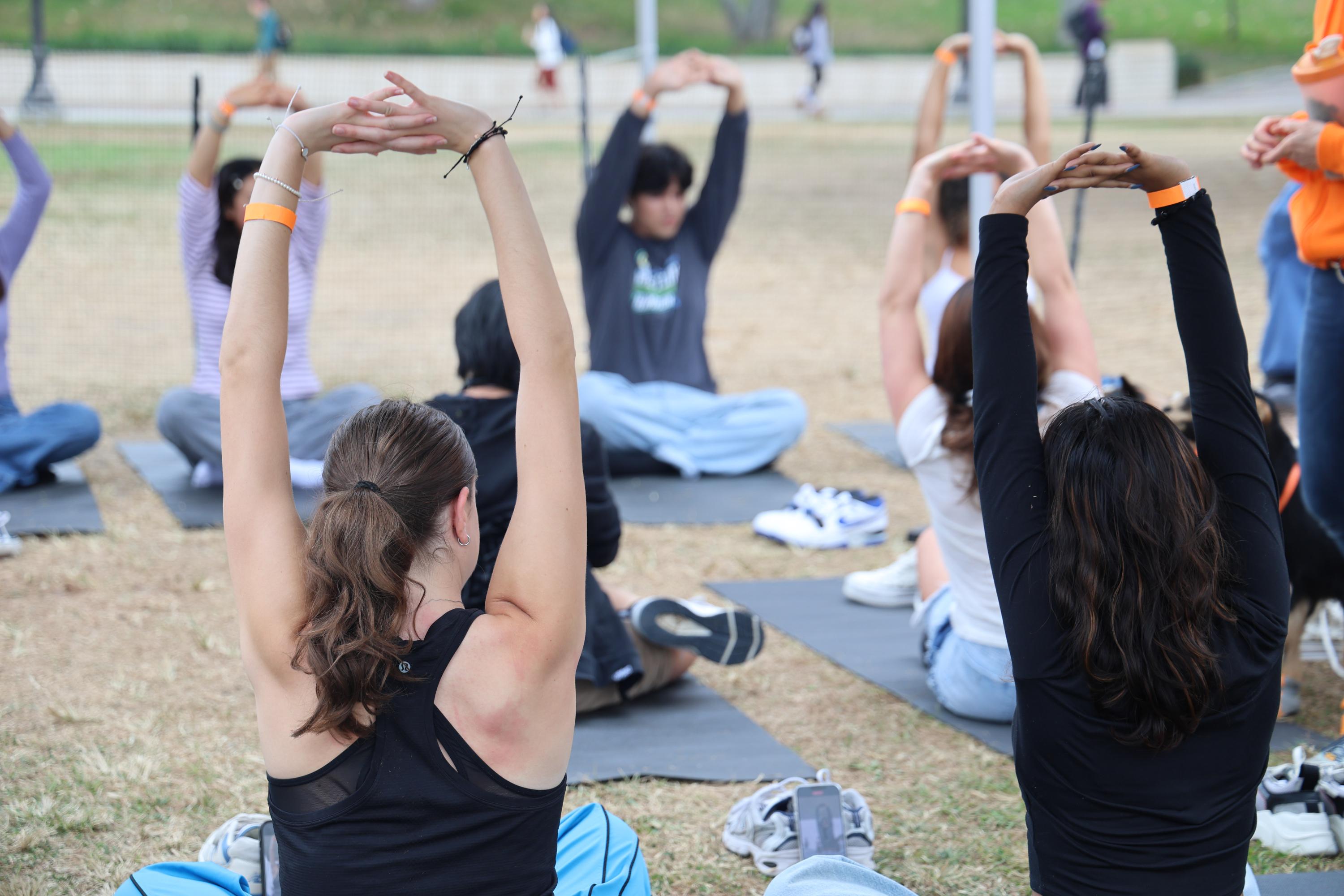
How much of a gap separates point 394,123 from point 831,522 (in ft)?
10.9

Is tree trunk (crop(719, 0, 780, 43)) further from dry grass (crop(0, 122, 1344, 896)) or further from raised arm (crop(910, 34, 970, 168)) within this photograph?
raised arm (crop(910, 34, 970, 168))

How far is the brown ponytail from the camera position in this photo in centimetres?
142

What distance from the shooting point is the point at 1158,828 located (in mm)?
1570

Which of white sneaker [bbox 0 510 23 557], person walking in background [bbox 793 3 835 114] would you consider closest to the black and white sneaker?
white sneaker [bbox 0 510 23 557]

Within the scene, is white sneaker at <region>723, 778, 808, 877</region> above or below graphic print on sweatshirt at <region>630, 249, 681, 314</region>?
below

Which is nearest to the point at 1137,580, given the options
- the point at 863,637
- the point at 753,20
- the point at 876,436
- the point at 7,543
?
the point at 863,637

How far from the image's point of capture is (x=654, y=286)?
18.5ft

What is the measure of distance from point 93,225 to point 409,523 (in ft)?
37.3

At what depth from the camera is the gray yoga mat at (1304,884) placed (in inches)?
90.9

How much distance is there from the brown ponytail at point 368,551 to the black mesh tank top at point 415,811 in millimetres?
38

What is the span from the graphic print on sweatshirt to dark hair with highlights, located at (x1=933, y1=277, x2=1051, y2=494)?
2.90 m

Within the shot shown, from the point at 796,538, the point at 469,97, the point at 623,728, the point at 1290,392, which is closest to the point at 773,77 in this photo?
the point at 469,97

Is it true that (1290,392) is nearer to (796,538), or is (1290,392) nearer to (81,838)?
(796,538)

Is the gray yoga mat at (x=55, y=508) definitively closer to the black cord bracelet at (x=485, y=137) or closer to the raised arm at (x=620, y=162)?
the raised arm at (x=620, y=162)
